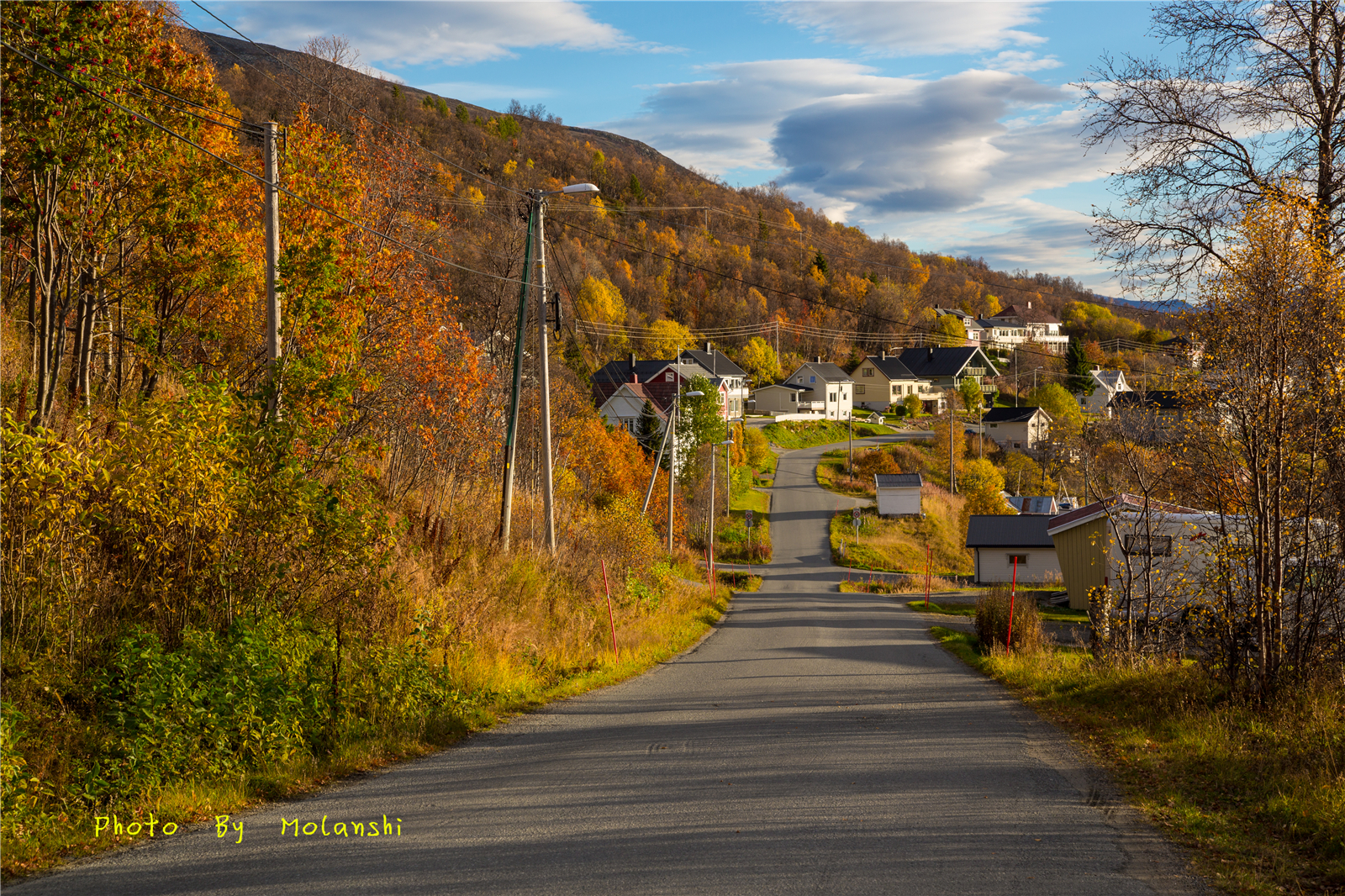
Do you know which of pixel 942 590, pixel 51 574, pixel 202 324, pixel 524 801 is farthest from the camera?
pixel 942 590

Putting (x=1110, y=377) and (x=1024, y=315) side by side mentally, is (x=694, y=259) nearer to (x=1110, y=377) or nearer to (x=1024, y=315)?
(x=1110, y=377)

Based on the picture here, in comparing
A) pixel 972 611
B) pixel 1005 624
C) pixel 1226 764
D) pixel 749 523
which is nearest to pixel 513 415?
pixel 1005 624

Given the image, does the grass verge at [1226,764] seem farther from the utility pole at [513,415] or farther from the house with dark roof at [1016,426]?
the house with dark roof at [1016,426]

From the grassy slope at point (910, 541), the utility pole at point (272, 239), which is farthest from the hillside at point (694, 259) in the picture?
the utility pole at point (272, 239)

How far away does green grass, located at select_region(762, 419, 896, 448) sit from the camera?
87.8m

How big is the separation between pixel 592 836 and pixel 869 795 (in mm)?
2285

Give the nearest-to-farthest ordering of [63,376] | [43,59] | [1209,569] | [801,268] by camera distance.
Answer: [1209,569]
[43,59]
[63,376]
[801,268]

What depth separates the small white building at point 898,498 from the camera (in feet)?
201

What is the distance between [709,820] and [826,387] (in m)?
→ 97.0

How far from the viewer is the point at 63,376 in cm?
1496

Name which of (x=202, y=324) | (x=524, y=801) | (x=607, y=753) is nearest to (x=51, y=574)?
(x=524, y=801)

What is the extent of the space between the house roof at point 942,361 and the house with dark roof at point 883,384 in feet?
13.1

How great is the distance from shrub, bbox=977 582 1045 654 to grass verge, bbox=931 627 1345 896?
524 cm

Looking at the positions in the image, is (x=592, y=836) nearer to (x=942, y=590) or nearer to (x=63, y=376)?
(x=63, y=376)
